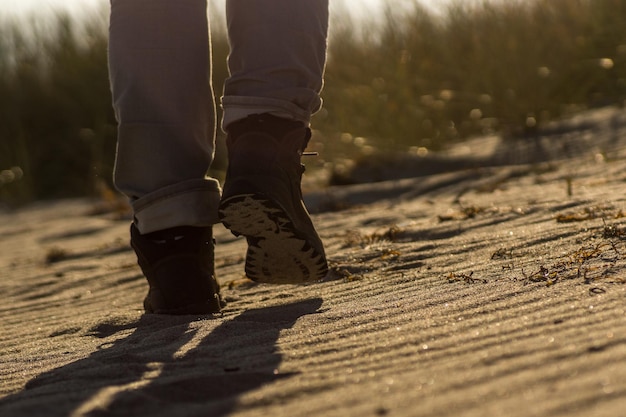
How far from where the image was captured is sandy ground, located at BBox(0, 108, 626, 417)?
1.28 m

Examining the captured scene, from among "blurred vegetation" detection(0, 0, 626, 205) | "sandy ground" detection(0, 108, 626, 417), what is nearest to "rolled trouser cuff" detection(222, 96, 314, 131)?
"sandy ground" detection(0, 108, 626, 417)

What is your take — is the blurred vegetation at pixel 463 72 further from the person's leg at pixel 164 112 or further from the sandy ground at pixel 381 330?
the person's leg at pixel 164 112

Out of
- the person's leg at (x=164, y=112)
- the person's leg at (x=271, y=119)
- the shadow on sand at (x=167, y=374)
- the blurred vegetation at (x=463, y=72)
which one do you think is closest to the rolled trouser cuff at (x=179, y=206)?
the person's leg at (x=164, y=112)

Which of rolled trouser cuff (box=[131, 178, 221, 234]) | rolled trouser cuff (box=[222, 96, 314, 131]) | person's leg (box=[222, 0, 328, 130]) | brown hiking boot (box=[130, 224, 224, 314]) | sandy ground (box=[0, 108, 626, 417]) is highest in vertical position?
person's leg (box=[222, 0, 328, 130])

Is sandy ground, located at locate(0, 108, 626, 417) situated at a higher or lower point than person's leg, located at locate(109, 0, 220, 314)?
lower

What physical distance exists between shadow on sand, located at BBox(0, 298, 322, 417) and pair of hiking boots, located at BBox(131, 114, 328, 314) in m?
0.10

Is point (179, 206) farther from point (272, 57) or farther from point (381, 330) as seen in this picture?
point (381, 330)

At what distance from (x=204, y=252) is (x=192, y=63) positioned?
1.37 feet

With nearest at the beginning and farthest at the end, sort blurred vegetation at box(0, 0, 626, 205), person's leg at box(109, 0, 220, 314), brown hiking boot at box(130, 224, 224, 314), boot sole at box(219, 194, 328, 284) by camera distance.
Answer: boot sole at box(219, 194, 328, 284)
person's leg at box(109, 0, 220, 314)
brown hiking boot at box(130, 224, 224, 314)
blurred vegetation at box(0, 0, 626, 205)

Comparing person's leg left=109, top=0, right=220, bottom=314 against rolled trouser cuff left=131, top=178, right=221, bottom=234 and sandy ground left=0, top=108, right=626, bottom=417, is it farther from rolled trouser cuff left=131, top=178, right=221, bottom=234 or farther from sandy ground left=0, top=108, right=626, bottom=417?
sandy ground left=0, top=108, right=626, bottom=417

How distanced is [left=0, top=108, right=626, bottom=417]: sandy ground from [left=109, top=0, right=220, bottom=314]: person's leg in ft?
0.80

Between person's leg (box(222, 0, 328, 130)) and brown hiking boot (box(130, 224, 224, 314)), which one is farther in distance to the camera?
brown hiking boot (box(130, 224, 224, 314))

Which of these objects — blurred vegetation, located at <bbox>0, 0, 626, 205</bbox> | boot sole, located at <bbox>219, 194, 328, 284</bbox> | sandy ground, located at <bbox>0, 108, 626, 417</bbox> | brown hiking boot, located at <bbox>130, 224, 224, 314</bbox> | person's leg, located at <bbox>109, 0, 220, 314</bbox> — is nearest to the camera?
sandy ground, located at <bbox>0, 108, 626, 417</bbox>

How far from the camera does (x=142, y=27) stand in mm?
1995
